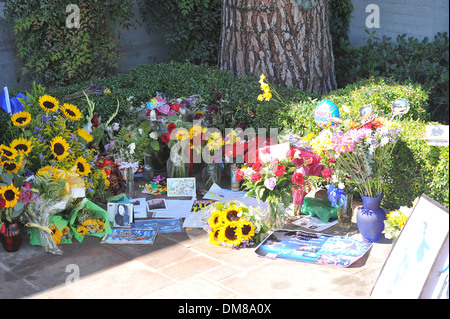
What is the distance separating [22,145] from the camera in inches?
183

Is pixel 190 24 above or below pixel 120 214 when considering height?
above

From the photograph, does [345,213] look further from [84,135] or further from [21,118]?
[21,118]

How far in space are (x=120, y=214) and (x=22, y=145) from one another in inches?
40.9

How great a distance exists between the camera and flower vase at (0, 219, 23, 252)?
14.9 ft

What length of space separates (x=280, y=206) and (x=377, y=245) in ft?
2.82

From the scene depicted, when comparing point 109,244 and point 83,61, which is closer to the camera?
point 109,244

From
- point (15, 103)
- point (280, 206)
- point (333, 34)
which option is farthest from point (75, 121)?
point (333, 34)

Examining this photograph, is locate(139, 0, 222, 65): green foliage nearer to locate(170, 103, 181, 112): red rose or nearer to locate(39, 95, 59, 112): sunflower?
locate(170, 103, 181, 112): red rose

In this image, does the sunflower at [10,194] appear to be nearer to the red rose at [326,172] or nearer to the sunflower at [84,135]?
the sunflower at [84,135]

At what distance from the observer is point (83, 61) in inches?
314

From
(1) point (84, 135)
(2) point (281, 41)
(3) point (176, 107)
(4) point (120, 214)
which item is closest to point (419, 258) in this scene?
(4) point (120, 214)

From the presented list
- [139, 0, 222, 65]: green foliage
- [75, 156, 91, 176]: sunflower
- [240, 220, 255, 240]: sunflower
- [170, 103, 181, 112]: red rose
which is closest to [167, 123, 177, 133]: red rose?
[170, 103, 181, 112]: red rose

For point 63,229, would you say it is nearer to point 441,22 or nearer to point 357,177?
point 357,177

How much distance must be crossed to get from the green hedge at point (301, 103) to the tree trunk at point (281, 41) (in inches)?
19.1
